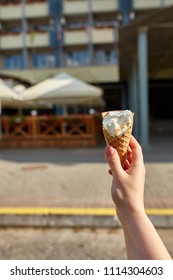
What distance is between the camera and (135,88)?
15.1 m

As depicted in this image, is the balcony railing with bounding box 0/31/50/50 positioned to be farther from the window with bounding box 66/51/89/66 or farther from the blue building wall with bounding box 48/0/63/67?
the window with bounding box 66/51/89/66

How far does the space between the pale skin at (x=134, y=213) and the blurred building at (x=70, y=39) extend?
80.4 feet

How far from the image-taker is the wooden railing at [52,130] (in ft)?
39.0

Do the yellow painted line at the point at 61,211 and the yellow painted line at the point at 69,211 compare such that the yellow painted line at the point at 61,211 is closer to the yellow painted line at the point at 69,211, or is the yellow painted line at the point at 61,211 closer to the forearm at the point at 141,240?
the yellow painted line at the point at 69,211

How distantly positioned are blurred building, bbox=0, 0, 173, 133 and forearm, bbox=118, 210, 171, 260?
970 inches

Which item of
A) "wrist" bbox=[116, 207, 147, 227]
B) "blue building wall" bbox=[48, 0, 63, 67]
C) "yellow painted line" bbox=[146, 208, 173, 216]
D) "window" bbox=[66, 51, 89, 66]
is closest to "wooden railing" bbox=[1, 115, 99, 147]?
"yellow painted line" bbox=[146, 208, 173, 216]

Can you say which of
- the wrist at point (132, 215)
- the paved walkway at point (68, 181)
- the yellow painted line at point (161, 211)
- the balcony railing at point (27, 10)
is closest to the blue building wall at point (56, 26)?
the balcony railing at point (27, 10)

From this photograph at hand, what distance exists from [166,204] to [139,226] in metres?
3.54

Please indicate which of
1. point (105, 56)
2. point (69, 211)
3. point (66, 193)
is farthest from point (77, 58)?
point (69, 211)

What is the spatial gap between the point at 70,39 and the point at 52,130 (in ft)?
57.9

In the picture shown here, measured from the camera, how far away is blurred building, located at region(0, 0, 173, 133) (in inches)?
1033

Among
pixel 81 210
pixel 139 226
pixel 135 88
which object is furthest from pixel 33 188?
pixel 135 88

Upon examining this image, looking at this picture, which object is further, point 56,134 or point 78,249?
point 56,134
